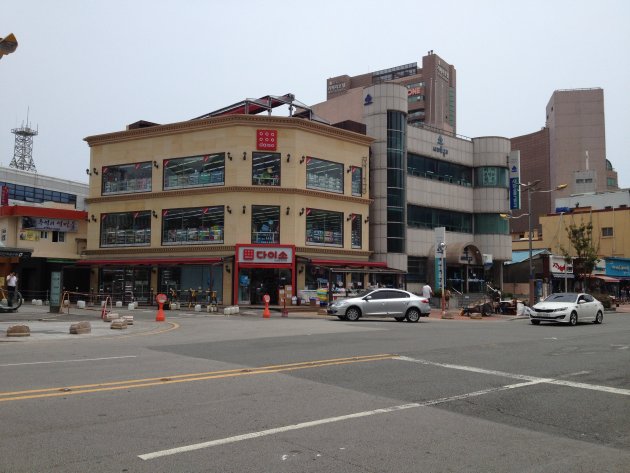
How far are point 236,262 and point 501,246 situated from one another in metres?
25.4

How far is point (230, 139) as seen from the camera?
3653cm

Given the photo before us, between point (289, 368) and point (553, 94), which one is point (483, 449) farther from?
point (553, 94)

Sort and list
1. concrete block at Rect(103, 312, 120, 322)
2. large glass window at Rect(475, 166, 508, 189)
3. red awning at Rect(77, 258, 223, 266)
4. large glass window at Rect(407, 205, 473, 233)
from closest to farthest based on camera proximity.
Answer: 1. concrete block at Rect(103, 312, 120, 322)
2. red awning at Rect(77, 258, 223, 266)
3. large glass window at Rect(407, 205, 473, 233)
4. large glass window at Rect(475, 166, 508, 189)

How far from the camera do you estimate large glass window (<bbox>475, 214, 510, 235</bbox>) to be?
162ft

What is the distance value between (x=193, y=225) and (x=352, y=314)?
51.7ft

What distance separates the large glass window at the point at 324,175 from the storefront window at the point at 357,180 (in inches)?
40.2

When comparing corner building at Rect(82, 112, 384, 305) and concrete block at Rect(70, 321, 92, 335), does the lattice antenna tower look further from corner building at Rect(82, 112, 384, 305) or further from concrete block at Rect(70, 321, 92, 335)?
concrete block at Rect(70, 321, 92, 335)

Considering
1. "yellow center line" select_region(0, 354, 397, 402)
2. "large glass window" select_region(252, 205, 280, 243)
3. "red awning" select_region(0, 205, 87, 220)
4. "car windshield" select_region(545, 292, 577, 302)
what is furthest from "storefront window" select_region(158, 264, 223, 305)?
"yellow center line" select_region(0, 354, 397, 402)

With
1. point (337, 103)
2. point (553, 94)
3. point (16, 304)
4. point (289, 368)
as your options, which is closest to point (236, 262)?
point (16, 304)

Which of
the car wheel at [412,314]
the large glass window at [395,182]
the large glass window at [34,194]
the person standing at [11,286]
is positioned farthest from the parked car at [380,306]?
the large glass window at [34,194]

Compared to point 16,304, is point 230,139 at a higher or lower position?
higher

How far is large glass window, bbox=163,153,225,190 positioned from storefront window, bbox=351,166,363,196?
9.22m

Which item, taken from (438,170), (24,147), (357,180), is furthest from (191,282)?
(24,147)

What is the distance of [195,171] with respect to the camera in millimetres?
37750
